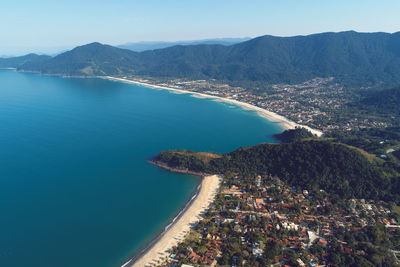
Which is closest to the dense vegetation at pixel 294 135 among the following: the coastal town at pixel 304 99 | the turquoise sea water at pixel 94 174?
the turquoise sea water at pixel 94 174

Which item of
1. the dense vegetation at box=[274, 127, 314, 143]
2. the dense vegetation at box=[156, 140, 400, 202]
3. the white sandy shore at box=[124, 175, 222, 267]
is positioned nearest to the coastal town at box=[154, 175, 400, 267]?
the white sandy shore at box=[124, 175, 222, 267]

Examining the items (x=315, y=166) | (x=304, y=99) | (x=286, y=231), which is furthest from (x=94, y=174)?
(x=304, y=99)

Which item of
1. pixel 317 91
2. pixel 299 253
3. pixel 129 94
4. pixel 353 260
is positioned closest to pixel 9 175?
pixel 299 253

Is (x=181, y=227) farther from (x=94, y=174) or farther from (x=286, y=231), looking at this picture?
(x=94, y=174)

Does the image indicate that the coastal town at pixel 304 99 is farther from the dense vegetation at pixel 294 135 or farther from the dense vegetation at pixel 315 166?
the dense vegetation at pixel 315 166

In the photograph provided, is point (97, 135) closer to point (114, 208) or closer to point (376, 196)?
point (114, 208)

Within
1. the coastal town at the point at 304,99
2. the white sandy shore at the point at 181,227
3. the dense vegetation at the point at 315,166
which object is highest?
the coastal town at the point at 304,99
